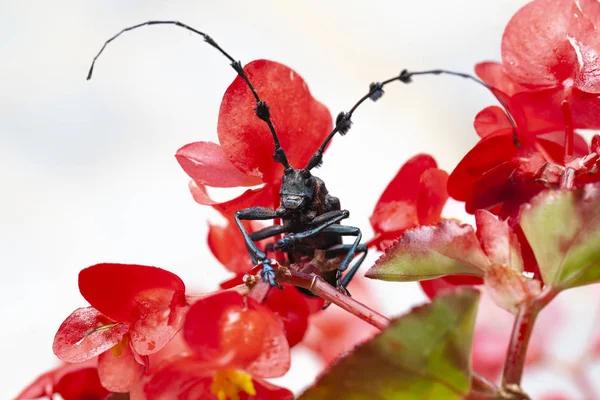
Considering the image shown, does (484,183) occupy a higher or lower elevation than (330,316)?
higher

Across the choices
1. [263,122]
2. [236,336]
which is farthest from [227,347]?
[263,122]

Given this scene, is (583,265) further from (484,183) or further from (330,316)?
(330,316)

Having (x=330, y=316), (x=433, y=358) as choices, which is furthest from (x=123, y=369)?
(x=330, y=316)

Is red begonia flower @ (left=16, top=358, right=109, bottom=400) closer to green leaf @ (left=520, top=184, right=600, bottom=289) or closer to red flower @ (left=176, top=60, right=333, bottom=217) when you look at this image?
red flower @ (left=176, top=60, right=333, bottom=217)

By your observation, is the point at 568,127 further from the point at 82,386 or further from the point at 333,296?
the point at 82,386

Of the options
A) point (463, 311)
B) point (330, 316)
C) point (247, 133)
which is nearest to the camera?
point (463, 311)

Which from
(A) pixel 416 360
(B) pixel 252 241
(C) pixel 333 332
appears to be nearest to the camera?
(A) pixel 416 360
